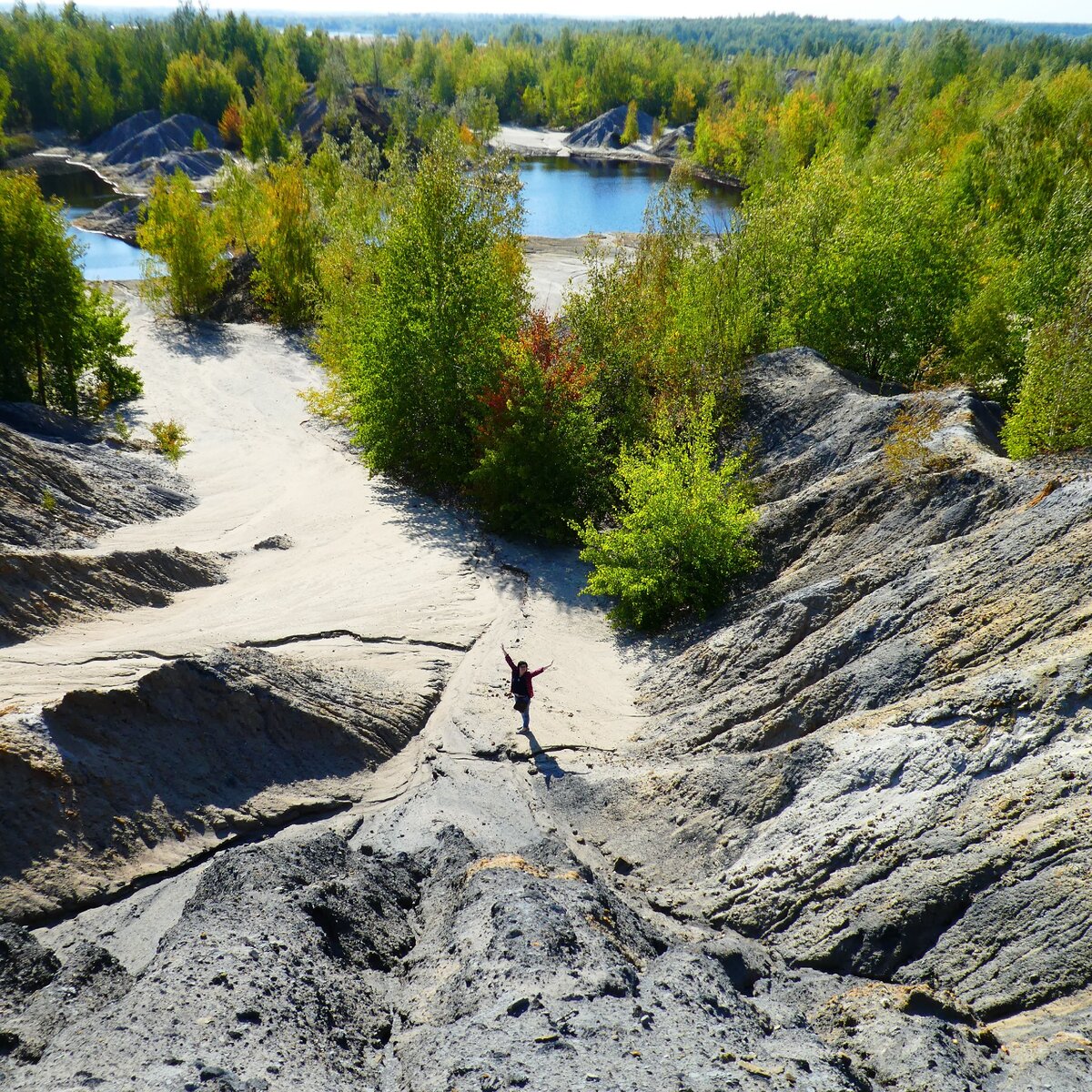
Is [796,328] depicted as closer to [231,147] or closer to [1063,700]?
[1063,700]

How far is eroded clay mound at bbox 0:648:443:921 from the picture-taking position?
36.3ft

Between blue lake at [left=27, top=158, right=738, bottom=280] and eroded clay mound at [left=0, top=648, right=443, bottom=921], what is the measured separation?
4616cm

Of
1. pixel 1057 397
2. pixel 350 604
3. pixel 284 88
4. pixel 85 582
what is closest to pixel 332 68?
pixel 284 88

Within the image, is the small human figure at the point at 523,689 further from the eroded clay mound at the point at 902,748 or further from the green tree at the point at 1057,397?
the green tree at the point at 1057,397

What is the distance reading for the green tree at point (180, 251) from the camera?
1564 inches

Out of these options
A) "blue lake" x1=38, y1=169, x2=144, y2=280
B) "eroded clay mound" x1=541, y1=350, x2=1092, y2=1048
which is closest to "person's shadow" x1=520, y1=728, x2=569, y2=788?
"eroded clay mound" x1=541, y1=350, x2=1092, y2=1048

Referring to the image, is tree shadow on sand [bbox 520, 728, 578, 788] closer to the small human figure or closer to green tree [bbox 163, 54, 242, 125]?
the small human figure

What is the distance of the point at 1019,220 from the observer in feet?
121

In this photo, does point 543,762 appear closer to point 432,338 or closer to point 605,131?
point 432,338

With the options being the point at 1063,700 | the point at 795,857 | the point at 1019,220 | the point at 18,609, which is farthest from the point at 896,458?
the point at 1019,220

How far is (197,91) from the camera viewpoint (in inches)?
3986

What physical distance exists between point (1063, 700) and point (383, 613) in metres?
13.0

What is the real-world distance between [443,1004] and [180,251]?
40.0m

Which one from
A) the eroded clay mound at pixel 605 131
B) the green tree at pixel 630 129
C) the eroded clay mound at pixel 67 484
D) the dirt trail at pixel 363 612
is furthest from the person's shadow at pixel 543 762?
the green tree at pixel 630 129
